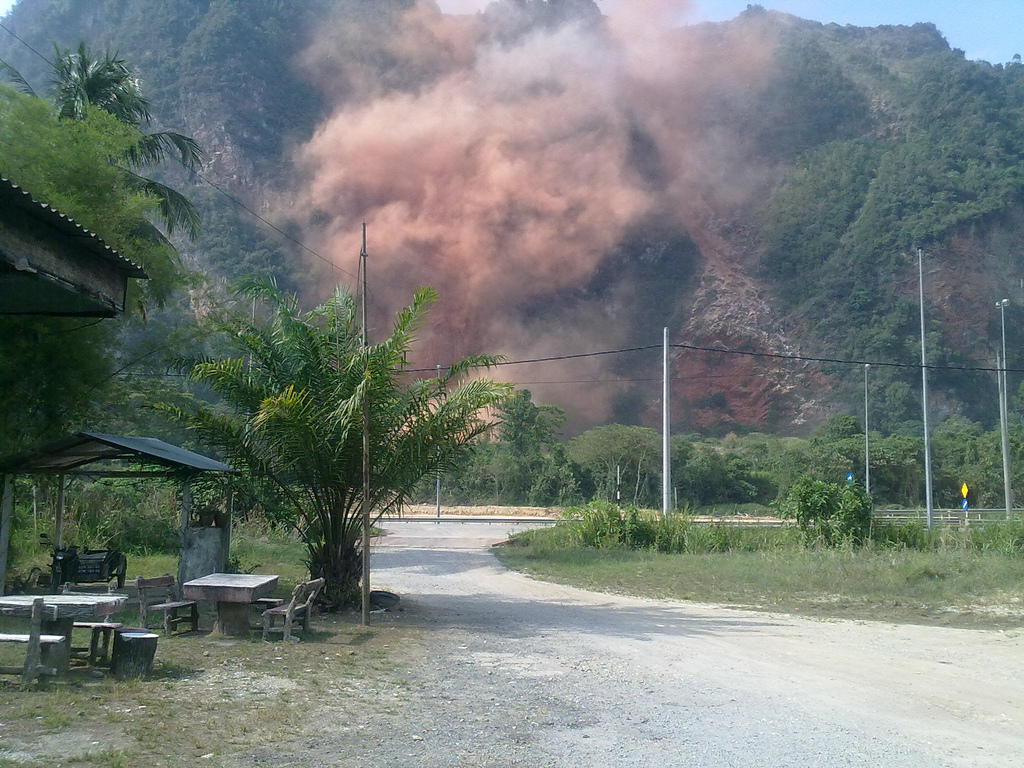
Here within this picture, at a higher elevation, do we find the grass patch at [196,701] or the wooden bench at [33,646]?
the wooden bench at [33,646]

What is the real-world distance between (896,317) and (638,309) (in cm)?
2445

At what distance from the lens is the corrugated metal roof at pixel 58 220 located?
482 cm

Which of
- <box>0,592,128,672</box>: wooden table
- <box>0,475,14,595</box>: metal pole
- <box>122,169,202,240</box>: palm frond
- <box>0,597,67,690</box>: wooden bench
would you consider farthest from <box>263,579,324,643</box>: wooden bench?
<box>122,169,202,240</box>: palm frond

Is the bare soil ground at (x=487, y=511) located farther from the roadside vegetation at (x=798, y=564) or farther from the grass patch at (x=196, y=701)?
the grass patch at (x=196, y=701)

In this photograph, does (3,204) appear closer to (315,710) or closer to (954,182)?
(315,710)

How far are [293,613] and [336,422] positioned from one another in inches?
105

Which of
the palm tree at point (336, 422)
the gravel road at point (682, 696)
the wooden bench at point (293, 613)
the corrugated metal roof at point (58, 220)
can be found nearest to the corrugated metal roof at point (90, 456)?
the palm tree at point (336, 422)

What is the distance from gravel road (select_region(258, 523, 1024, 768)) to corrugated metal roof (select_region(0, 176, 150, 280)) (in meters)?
3.57

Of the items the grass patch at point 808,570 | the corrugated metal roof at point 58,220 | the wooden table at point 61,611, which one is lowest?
the grass patch at point 808,570

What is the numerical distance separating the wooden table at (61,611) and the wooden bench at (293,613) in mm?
2064

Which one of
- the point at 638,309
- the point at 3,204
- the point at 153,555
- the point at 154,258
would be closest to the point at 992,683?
the point at 3,204

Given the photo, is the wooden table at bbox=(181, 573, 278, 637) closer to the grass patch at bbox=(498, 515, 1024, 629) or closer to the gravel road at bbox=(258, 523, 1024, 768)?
the gravel road at bbox=(258, 523, 1024, 768)

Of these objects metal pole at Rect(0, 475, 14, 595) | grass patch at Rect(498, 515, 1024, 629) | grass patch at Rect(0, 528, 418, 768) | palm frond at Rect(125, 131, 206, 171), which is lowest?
grass patch at Rect(498, 515, 1024, 629)

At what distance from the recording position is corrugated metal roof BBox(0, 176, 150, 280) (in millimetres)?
4820
